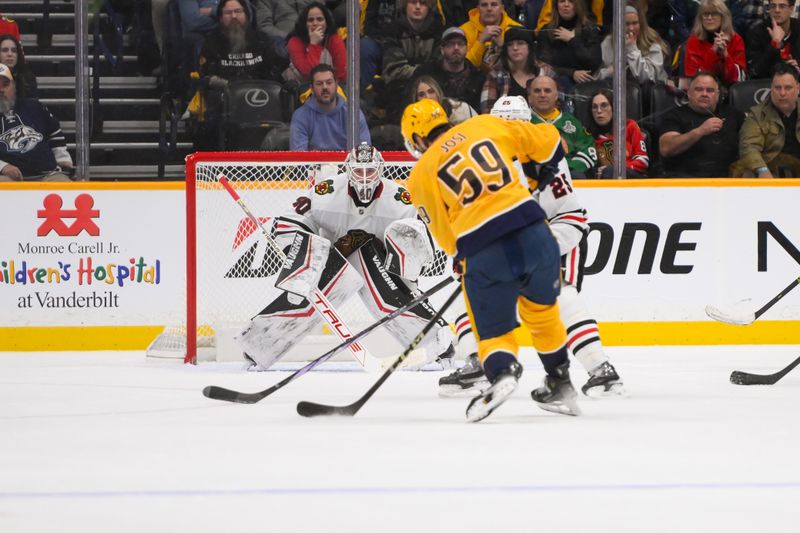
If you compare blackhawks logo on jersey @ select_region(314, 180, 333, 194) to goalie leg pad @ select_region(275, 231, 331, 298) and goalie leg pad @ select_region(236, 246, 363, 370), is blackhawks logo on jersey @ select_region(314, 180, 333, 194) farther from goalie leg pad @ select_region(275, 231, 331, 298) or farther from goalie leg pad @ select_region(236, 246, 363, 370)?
goalie leg pad @ select_region(236, 246, 363, 370)

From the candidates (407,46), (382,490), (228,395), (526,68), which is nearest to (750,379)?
(228,395)

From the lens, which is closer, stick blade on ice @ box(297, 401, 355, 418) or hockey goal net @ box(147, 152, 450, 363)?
stick blade on ice @ box(297, 401, 355, 418)

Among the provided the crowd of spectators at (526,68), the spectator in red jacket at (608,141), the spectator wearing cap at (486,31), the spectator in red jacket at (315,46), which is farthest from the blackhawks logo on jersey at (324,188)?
the spectator in red jacket at (608,141)

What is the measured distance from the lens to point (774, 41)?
7145 mm

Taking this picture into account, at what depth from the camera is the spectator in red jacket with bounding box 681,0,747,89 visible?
23.1 feet

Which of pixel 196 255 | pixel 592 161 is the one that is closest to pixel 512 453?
pixel 196 255

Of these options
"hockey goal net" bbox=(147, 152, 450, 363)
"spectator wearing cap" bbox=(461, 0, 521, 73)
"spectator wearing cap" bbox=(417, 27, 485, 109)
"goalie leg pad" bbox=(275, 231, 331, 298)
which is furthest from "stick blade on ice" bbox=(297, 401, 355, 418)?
"spectator wearing cap" bbox=(461, 0, 521, 73)

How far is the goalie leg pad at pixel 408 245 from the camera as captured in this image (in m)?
5.61

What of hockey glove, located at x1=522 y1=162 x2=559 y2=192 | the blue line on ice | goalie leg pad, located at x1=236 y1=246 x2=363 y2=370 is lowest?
goalie leg pad, located at x1=236 y1=246 x2=363 y2=370

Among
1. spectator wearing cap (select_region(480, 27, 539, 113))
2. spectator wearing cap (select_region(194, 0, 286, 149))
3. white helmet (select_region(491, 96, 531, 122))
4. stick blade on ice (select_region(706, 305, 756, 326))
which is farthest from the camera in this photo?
spectator wearing cap (select_region(480, 27, 539, 113))

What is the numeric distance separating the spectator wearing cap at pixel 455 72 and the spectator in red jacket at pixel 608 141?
24.6 inches

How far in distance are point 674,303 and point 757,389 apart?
202 centimetres

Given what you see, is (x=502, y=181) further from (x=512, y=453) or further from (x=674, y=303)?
(x=674, y=303)

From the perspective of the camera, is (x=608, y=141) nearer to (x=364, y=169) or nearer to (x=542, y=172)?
→ (x=364, y=169)
